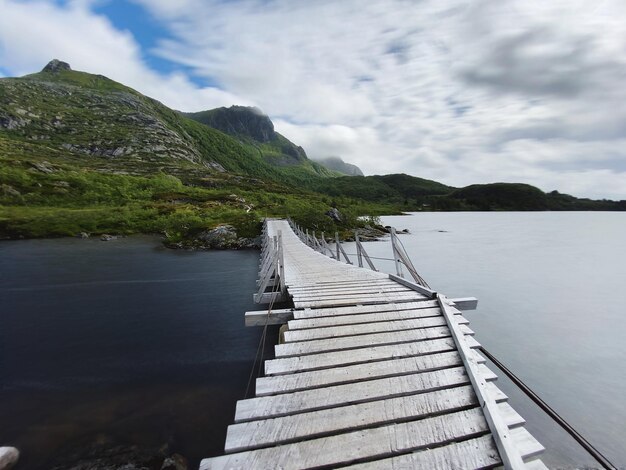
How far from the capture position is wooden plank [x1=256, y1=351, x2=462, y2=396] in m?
4.75

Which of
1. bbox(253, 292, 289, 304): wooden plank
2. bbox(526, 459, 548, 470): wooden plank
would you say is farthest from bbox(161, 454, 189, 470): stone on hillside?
bbox(526, 459, 548, 470): wooden plank

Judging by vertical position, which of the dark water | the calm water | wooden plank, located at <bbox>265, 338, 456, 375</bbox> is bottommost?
the dark water

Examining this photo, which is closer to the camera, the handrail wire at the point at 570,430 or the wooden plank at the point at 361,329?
the handrail wire at the point at 570,430

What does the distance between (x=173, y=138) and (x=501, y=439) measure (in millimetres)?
159073

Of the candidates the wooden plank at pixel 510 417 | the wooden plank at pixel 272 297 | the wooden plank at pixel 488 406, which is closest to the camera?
the wooden plank at pixel 488 406

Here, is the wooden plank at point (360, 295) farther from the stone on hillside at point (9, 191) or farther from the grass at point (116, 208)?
the stone on hillside at point (9, 191)

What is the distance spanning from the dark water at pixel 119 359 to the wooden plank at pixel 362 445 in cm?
467

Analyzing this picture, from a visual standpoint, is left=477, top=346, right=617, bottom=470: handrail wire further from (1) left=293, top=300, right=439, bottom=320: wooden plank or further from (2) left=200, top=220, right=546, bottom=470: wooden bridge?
(1) left=293, top=300, right=439, bottom=320: wooden plank

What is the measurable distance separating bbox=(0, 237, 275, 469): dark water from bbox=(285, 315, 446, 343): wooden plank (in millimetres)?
3811

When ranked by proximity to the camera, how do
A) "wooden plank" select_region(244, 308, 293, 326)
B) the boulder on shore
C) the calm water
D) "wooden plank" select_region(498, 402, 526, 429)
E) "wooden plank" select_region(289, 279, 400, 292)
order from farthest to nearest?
the boulder on shore < "wooden plank" select_region(289, 279, 400, 292) < the calm water < "wooden plank" select_region(244, 308, 293, 326) < "wooden plank" select_region(498, 402, 526, 429)

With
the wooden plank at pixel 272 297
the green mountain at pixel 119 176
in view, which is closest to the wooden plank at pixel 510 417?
the wooden plank at pixel 272 297

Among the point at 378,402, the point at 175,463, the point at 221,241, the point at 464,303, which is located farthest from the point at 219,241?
the point at 378,402

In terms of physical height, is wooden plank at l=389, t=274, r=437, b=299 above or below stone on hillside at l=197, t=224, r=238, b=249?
above

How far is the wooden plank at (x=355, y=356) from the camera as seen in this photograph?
5.19 meters
